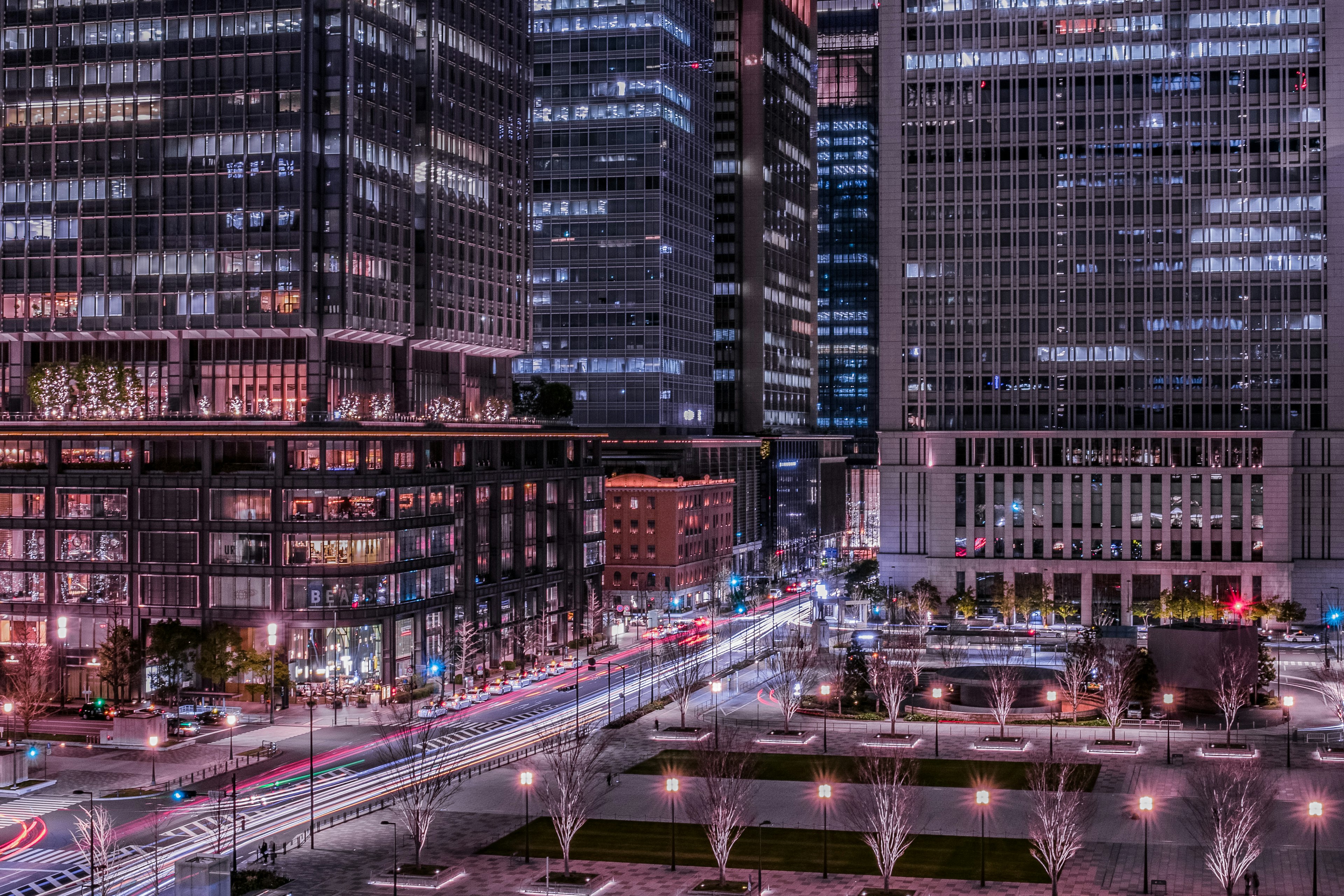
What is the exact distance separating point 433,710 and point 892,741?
40167mm

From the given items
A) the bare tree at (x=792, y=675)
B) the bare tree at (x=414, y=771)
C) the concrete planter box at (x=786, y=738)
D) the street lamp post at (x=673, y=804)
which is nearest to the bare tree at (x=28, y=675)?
the bare tree at (x=414, y=771)

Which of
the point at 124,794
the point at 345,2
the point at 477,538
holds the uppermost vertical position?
the point at 345,2

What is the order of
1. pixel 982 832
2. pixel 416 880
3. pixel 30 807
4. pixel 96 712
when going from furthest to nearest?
pixel 96 712, pixel 30 807, pixel 982 832, pixel 416 880

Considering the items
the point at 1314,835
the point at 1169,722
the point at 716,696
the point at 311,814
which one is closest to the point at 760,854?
the point at 1314,835

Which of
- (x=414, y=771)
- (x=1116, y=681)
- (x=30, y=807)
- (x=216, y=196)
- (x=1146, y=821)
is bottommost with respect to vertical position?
(x=30, y=807)

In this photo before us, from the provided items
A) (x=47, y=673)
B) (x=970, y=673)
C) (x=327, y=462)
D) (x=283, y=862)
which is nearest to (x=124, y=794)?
(x=283, y=862)

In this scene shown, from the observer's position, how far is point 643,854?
91125 mm

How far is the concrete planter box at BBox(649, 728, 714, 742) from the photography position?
124m

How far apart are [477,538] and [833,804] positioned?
7431 centimetres

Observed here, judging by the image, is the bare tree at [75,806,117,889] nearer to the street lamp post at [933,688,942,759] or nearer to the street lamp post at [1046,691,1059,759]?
the street lamp post at [933,688,942,759]

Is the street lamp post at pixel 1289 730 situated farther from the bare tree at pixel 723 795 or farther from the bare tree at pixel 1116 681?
the bare tree at pixel 723 795

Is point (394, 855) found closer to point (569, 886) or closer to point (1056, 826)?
point (569, 886)

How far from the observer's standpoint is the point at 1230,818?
80875mm

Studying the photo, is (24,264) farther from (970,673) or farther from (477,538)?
(970,673)
